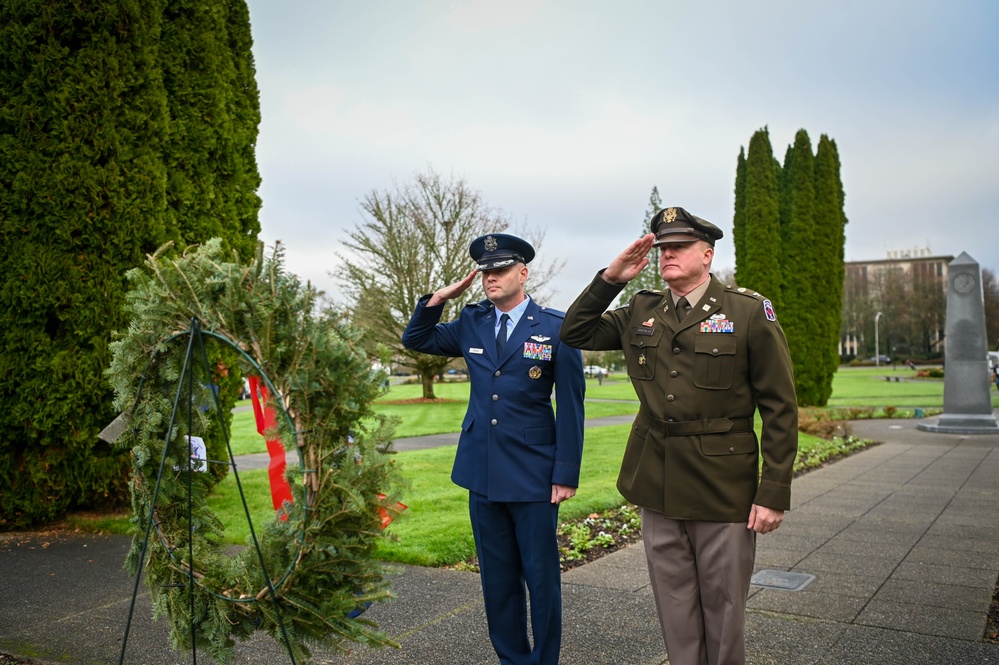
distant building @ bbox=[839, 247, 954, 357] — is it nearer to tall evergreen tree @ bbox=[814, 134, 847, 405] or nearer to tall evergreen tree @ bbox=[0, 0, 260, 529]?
tall evergreen tree @ bbox=[814, 134, 847, 405]

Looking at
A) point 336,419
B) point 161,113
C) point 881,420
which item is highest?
point 161,113

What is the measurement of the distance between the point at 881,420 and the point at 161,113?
1941 centimetres

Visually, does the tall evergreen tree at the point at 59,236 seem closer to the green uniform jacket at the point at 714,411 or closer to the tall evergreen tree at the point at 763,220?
the green uniform jacket at the point at 714,411

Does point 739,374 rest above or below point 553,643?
above

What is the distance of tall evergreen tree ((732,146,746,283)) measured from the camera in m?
25.8

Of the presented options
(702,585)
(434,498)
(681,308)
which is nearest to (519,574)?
(702,585)

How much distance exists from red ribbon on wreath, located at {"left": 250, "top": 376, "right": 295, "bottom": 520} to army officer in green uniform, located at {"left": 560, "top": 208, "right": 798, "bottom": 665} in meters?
1.47

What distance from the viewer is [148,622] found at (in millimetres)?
4602

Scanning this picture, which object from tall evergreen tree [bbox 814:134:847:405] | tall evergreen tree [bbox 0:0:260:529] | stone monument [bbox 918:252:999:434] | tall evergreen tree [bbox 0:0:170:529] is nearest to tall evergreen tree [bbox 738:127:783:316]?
tall evergreen tree [bbox 814:134:847:405]

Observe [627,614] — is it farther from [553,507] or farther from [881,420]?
[881,420]

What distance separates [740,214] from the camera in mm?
25969

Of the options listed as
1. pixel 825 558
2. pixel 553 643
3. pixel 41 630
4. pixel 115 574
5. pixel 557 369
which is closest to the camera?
pixel 553 643

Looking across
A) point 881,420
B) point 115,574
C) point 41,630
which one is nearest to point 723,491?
point 41,630

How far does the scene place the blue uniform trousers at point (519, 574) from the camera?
3.56 m
